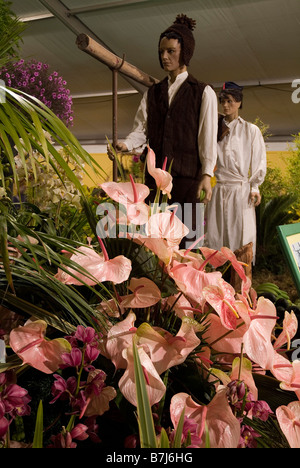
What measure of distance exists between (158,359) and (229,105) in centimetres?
184

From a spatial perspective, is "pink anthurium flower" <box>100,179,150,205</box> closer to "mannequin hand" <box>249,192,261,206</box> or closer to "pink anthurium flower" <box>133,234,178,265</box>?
"pink anthurium flower" <box>133,234,178,265</box>

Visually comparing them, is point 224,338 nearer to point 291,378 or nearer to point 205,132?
point 291,378

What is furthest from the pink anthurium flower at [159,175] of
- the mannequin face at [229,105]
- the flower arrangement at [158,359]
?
the mannequin face at [229,105]

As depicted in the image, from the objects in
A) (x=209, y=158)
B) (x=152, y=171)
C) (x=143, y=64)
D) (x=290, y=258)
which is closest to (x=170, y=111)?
(x=209, y=158)

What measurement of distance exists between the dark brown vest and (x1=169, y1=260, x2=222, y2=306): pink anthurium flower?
3.31ft

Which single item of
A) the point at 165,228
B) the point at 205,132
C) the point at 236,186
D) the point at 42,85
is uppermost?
the point at 42,85

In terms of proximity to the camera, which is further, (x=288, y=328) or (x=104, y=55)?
(x=104, y=55)

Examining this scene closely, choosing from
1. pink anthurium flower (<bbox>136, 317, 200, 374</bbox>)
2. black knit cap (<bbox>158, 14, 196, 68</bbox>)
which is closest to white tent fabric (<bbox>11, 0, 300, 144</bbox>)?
black knit cap (<bbox>158, 14, 196, 68</bbox>)

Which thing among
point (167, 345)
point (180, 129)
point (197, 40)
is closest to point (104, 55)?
point (180, 129)

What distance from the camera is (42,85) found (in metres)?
1.40

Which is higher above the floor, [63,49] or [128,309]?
[63,49]

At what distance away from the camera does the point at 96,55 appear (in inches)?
50.3
